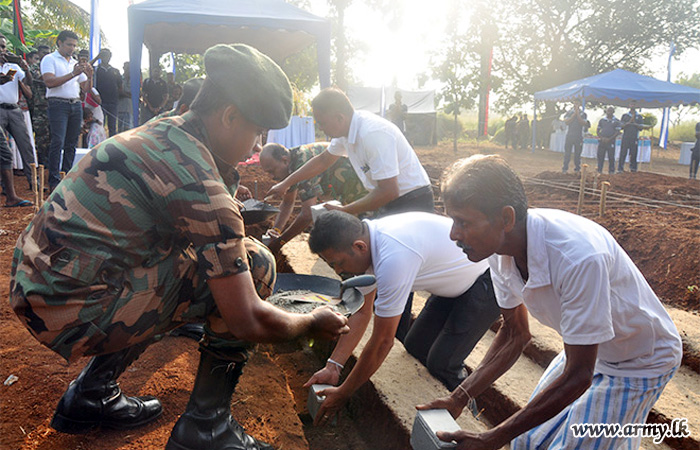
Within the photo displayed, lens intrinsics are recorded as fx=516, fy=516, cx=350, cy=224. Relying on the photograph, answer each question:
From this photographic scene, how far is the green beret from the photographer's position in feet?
5.61

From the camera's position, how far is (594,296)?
1.58m

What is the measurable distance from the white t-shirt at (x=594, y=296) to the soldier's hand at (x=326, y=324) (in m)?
0.66

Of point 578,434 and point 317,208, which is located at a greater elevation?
point 317,208

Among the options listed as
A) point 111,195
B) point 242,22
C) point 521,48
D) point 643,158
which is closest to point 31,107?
point 242,22

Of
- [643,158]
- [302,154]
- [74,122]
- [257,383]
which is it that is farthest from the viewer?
[643,158]

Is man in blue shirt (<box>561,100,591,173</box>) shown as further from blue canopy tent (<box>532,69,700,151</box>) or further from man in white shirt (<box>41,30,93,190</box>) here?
man in white shirt (<box>41,30,93,190</box>)

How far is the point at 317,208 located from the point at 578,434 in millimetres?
2240

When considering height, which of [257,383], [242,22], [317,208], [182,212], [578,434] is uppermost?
[242,22]

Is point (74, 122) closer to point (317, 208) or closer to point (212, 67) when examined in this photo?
point (317, 208)

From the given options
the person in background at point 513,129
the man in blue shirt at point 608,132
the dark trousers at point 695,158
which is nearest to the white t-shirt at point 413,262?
the man in blue shirt at point 608,132

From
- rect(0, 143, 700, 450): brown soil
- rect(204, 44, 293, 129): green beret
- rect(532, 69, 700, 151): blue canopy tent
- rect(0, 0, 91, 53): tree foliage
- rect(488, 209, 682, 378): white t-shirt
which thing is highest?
rect(0, 0, 91, 53): tree foliage

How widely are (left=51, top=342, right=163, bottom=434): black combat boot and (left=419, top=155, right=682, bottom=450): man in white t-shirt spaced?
4.47 feet

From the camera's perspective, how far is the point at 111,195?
1624 mm

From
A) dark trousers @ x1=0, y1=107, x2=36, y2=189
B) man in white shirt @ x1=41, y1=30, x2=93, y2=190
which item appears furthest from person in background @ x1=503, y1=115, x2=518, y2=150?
dark trousers @ x1=0, y1=107, x2=36, y2=189
